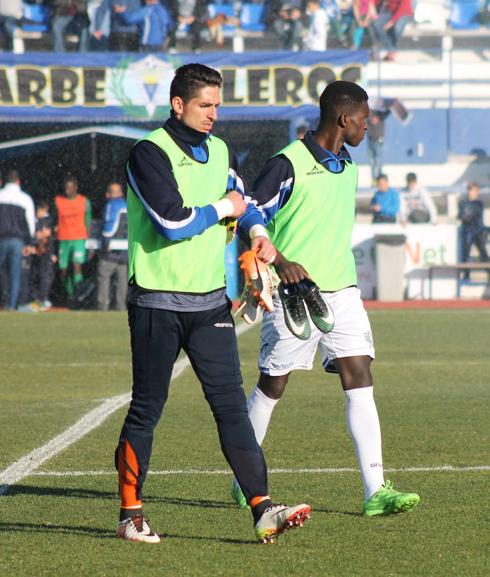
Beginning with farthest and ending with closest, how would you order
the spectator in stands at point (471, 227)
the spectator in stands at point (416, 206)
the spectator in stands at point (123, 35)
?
the spectator in stands at point (123, 35) < the spectator in stands at point (416, 206) < the spectator in stands at point (471, 227)

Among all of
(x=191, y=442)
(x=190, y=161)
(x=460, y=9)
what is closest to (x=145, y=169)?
(x=190, y=161)

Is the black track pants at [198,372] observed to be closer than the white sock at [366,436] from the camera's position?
Yes

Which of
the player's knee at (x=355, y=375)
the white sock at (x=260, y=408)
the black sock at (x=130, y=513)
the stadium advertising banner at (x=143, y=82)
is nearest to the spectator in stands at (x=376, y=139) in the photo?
the stadium advertising banner at (x=143, y=82)

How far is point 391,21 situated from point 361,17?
2104 mm

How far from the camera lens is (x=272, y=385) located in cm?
694

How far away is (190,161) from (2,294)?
58.9ft

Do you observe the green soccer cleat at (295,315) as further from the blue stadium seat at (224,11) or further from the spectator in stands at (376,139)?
the blue stadium seat at (224,11)

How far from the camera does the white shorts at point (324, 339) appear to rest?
263 inches

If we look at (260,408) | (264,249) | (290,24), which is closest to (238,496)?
(260,408)

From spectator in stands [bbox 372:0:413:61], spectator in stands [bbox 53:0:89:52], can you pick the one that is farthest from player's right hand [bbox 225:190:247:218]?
spectator in stands [bbox 372:0:413:61]

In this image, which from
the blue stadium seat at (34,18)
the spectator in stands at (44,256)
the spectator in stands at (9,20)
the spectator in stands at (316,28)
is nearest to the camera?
the spectator in stands at (44,256)

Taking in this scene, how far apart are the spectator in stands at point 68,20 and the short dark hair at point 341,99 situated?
1964 cm

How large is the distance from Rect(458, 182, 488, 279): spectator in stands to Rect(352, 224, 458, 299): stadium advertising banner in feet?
0.99

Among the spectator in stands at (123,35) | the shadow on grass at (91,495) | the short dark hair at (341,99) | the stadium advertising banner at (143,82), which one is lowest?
the shadow on grass at (91,495)
